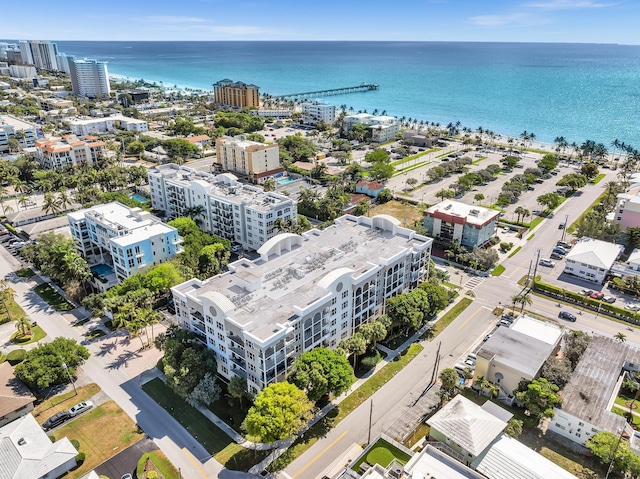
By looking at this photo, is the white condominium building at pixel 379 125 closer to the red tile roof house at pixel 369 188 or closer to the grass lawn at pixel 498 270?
the red tile roof house at pixel 369 188

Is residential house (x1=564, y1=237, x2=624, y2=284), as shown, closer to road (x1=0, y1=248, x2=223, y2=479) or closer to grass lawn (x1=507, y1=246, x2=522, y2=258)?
grass lawn (x1=507, y1=246, x2=522, y2=258)

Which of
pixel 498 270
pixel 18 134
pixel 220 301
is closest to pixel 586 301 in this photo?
pixel 498 270

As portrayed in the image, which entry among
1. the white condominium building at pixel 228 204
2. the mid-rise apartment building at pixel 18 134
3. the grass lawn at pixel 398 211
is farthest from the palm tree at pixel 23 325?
the mid-rise apartment building at pixel 18 134

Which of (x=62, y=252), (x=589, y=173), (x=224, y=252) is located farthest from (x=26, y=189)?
(x=589, y=173)

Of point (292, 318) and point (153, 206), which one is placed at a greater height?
point (292, 318)

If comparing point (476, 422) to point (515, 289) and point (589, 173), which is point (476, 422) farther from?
point (589, 173)

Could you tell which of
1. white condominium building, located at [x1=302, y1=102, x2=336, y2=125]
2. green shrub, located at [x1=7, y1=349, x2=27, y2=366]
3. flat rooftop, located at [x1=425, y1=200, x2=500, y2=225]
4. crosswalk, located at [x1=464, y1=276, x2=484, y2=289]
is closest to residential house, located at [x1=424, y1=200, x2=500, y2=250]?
flat rooftop, located at [x1=425, y1=200, x2=500, y2=225]

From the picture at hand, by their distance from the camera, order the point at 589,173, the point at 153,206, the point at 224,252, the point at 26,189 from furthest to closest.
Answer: the point at 589,173 < the point at 26,189 < the point at 153,206 < the point at 224,252
